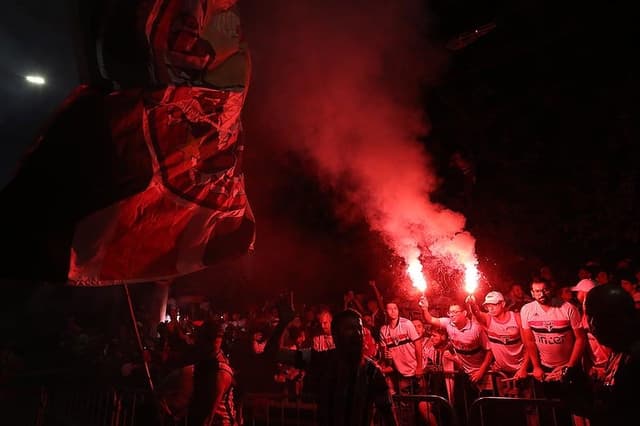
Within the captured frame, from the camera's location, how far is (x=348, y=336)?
3156 mm

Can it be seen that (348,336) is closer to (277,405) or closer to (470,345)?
(277,405)

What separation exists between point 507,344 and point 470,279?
6.27ft

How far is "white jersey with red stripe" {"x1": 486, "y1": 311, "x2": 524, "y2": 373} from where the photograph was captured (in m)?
5.93

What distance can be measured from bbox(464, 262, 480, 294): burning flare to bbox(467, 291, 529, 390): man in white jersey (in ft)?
3.22

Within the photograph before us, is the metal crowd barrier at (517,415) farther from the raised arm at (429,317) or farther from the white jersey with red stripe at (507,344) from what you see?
the raised arm at (429,317)

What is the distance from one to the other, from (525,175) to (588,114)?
1993 millimetres

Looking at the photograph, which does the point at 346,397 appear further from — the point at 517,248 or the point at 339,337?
the point at 517,248

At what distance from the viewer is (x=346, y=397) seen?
3.05m

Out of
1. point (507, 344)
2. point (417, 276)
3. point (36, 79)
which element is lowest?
point (507, 344)

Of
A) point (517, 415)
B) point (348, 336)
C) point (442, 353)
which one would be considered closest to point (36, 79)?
point (442, 353)

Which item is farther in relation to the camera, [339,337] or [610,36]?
[610,36]

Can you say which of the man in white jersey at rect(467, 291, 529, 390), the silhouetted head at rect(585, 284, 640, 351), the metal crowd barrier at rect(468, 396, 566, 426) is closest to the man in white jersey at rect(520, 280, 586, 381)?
the man in white jersey at rect(467, 291, 529, 390)

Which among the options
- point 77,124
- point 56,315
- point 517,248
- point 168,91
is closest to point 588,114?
point 517,248

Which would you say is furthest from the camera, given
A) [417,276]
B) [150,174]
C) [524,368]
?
[417,276]
